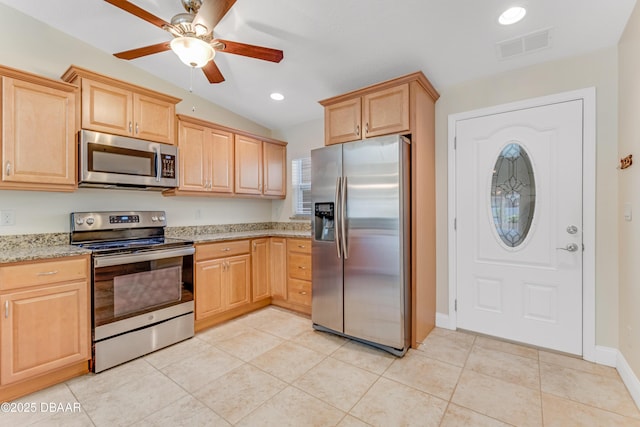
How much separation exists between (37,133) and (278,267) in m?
2.54

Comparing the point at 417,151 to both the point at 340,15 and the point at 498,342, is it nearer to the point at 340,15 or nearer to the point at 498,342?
the point at 340,15

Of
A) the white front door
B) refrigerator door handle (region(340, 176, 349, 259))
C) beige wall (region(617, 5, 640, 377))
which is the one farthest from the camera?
refrigerator door handle (region(340, 176, 349, 259))

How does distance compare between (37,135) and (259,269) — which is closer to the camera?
(37,135)

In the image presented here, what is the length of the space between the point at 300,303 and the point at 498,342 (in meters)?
2.05

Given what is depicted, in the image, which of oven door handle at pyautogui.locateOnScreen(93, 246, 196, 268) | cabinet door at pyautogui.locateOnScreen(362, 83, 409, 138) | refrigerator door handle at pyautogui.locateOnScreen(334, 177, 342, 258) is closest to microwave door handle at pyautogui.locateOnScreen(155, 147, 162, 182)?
oven door handle at pyautogui.locateOnScreen(93, 246, 196, 268)

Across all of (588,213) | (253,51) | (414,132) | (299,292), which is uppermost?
(253,51)

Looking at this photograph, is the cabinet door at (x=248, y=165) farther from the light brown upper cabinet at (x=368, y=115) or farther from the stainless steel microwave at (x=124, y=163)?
the light brown upper cabinet at (x=368, y=115)

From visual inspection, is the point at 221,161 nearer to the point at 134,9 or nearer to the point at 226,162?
the point at 226,162

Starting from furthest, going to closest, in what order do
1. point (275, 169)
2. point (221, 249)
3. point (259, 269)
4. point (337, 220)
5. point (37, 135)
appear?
point (275, 169) < point (259, 269) < point (221, 249) < point (337, 220) < point (37, 135)

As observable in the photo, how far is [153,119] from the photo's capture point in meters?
2.87

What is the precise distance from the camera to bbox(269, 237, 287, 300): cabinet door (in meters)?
3.63

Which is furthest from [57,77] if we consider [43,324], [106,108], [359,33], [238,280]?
[359,33]

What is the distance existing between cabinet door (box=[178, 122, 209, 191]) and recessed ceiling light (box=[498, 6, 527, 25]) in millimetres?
2936

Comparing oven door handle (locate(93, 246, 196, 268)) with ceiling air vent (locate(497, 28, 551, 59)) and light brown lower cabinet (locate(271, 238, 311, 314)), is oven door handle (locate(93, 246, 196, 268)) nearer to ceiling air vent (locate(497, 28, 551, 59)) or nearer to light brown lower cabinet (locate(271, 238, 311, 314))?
light brown lower cabinet (locate(271, 238, 311, 314))
